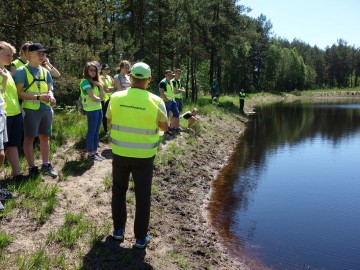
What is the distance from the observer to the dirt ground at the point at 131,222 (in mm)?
4590

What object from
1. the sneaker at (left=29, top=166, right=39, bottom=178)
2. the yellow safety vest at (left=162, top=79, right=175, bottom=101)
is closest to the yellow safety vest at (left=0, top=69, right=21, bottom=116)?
the sneaker at (left=29, top=166, right=39, bottom=178)

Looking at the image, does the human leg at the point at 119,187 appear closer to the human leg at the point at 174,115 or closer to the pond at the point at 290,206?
the pond at the point at 290,206

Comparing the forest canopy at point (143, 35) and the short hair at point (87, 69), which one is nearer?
the short hair at point (87, 69)

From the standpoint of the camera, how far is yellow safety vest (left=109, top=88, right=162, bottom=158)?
4418mm

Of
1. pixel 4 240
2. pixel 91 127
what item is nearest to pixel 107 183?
pixel 91 127

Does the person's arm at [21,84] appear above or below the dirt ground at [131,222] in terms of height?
above

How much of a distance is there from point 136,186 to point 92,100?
130 inches

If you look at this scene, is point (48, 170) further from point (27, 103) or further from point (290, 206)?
point (290, 206)

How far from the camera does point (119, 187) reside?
471 centimetres

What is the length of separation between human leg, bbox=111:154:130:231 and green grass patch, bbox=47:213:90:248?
497 millimetres

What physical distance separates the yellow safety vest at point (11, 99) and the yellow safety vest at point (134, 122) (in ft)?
5.86

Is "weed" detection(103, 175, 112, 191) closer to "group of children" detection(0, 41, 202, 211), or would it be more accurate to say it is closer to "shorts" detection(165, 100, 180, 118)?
"group of children" detection(0, 41, 202, 211)

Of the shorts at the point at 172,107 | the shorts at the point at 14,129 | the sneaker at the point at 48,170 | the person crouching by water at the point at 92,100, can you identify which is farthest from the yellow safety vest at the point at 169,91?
the shorts at the point at 14,129

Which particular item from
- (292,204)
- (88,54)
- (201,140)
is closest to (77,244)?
(292,204)
